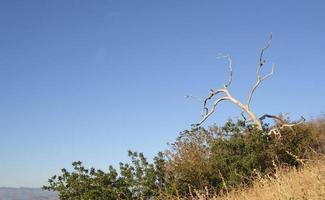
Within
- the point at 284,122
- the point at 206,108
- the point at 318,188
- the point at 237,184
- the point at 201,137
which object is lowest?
the point at 318,188

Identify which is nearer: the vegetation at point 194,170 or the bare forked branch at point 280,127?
the vegetation at point 194,170

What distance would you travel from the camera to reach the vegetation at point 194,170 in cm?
1516

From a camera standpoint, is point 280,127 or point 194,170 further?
point 280,127

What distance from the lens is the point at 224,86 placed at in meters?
27.2

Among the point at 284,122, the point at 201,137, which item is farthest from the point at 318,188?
the point at 284,122

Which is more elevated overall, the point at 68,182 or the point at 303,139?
the point at 303,139

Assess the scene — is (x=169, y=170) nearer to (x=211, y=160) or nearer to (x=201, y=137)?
(x=211, y=160)

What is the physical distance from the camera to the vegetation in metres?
15.2

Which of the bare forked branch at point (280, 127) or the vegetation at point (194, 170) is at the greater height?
the bare forked branch at point (280, 127)

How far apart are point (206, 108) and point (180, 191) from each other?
496 inches

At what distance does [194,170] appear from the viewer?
16406 mm

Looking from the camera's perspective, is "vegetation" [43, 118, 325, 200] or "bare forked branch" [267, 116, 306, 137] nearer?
"vegetation" [43, 118, 325, 200]

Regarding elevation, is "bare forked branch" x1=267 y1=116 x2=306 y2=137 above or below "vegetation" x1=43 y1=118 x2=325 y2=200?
above

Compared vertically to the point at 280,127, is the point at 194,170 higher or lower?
lower
